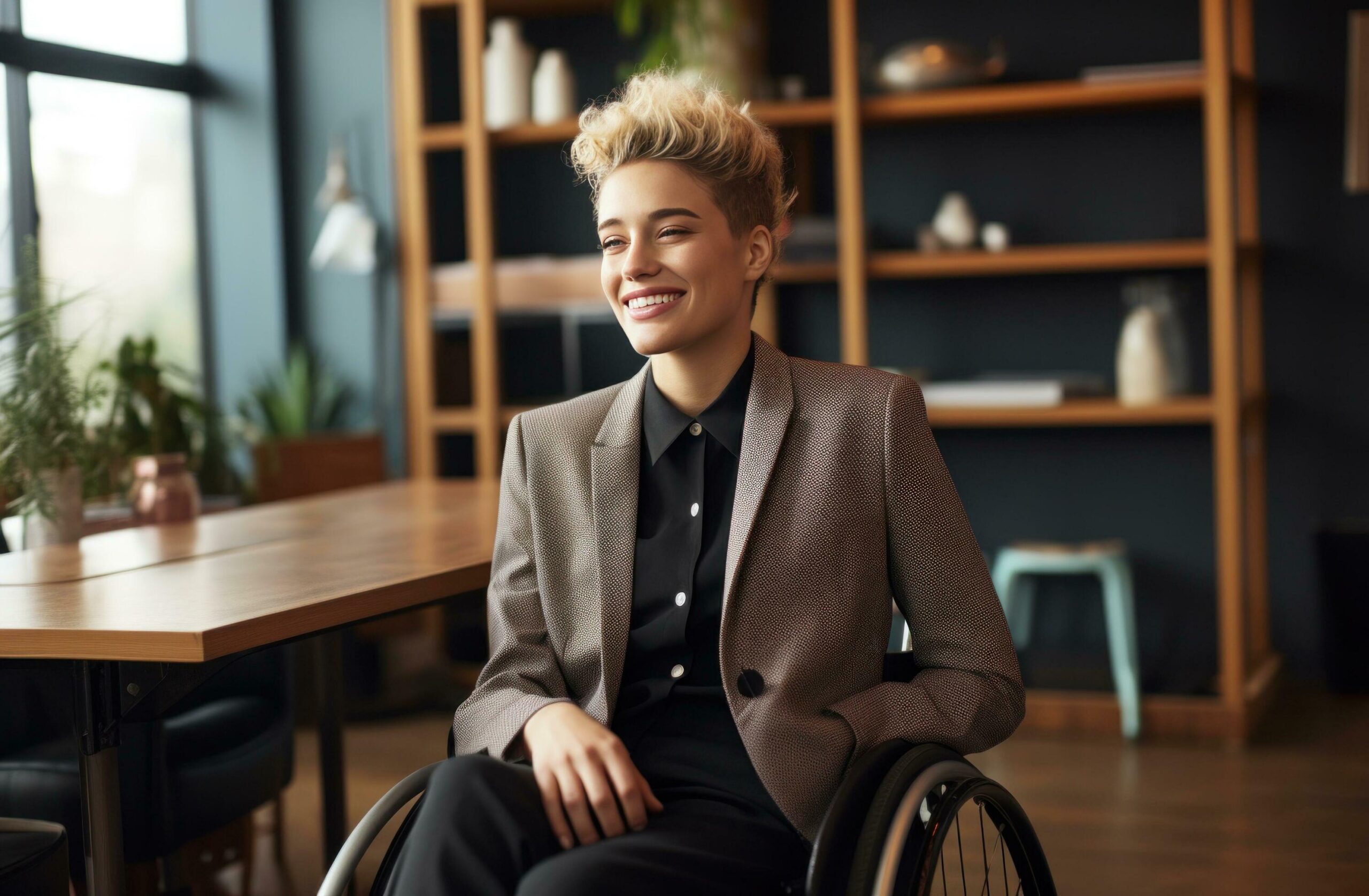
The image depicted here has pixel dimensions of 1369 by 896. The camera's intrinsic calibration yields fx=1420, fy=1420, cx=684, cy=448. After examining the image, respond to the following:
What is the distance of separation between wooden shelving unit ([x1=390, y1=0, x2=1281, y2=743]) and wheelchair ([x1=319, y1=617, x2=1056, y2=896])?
2301 millimetres

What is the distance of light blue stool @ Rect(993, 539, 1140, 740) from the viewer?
364cm

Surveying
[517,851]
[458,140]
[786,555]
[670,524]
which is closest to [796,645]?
[786,555]

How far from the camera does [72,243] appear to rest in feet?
13.2

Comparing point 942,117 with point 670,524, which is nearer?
point 670,524

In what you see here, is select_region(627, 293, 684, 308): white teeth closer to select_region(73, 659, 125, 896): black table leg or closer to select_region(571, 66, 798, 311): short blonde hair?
select_region(571, 66, 798, 311): short blonde hair

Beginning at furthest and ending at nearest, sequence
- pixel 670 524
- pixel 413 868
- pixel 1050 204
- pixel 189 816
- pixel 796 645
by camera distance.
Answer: pixel 1050 204 < pixel 189 816 < pixel 670 524 < pixel 796 645 < pixel 413 868

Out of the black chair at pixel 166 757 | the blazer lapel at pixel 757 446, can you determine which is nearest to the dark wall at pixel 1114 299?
the black chair at pixel 166 757

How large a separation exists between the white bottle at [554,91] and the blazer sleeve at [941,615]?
276 cm

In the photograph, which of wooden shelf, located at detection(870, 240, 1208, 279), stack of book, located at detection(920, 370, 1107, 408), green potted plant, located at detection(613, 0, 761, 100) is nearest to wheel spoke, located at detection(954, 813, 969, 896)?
stack of book, located at detection(920, 370, 1107, 408)

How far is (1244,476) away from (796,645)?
2.90 meters

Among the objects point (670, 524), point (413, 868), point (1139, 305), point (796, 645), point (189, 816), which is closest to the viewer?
point (413, 868)

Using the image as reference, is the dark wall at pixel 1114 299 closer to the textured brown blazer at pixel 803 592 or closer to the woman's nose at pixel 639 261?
the textured brown blazer at pixel 803 592

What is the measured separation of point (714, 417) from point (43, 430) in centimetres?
123

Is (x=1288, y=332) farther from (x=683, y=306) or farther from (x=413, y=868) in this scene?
(x=413, y=868)
